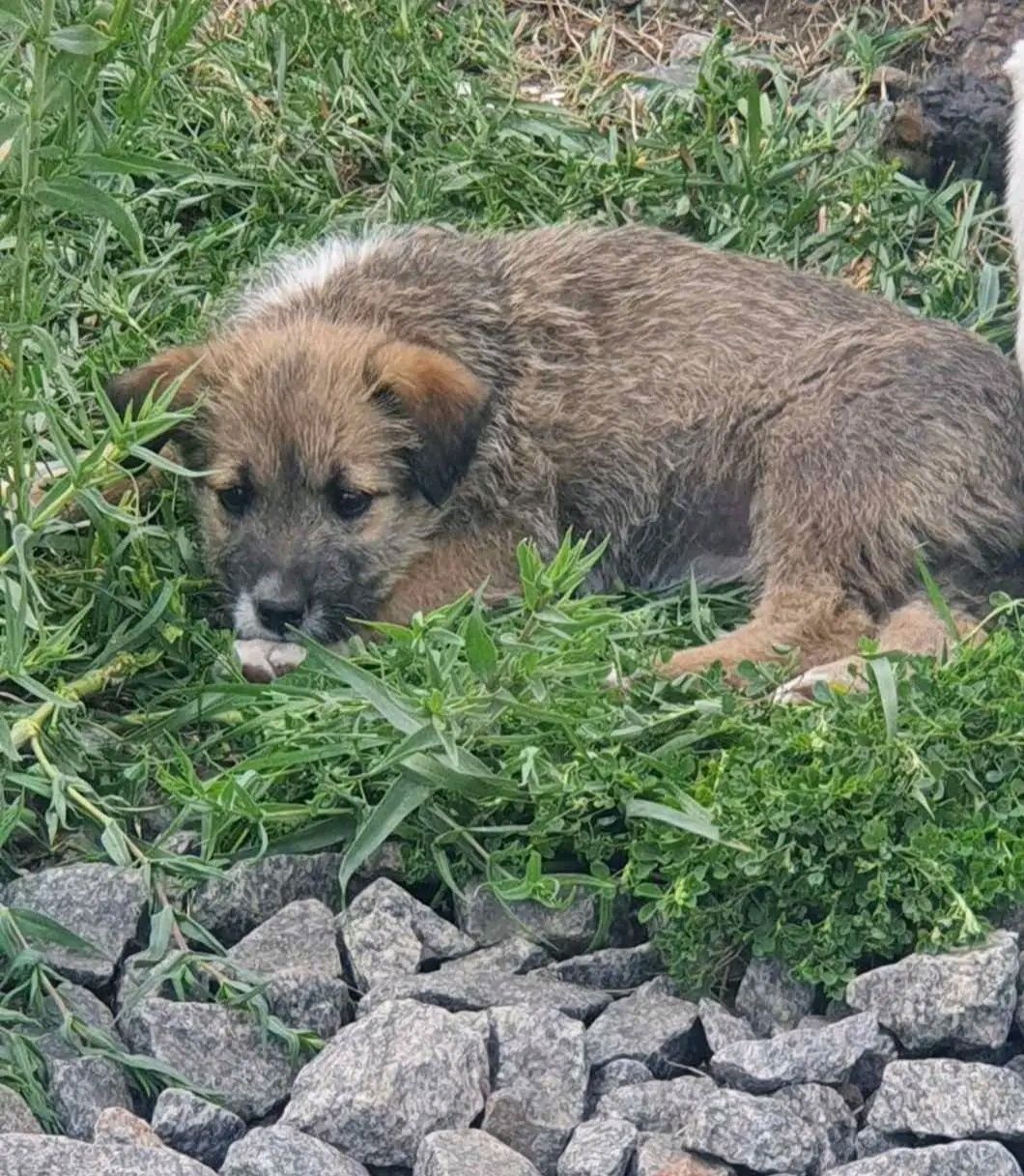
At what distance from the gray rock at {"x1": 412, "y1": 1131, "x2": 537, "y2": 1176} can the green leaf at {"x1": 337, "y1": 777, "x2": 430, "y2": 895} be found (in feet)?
2.46

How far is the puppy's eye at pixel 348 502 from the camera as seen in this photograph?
5.77m

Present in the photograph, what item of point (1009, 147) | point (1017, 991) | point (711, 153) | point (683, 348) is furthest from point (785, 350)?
point (1017, 991)

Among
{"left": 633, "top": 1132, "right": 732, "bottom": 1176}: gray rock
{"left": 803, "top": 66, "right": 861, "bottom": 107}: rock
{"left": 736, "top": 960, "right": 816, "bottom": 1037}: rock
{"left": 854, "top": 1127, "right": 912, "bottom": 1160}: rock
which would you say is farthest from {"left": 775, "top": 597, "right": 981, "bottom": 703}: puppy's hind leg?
{"left": 803, "top": 66, "right": 861, "bottom": 107}: rock

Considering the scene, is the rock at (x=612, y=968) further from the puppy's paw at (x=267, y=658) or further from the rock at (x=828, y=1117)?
the puppy's paw at (x=267, y=658)

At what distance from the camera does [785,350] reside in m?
6.02

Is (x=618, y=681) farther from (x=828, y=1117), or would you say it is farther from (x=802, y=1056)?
(x=828, y=1117)

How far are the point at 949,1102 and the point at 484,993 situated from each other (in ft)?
2.94

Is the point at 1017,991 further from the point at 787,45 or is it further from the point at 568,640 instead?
the point at 787,45

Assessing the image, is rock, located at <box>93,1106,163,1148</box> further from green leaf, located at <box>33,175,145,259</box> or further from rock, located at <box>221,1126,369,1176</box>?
green leaf, located at <box>33,175,145,259</box>

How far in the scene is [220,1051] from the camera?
13.1 feet

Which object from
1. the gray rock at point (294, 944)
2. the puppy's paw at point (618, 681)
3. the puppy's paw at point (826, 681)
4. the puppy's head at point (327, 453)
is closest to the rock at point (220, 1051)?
the gray rock at point (294, 944)

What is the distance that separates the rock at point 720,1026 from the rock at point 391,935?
52 cm

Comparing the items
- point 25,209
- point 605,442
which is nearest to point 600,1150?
point 25,209

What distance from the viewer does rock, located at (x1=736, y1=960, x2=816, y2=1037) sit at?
4.10m
